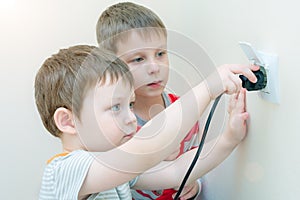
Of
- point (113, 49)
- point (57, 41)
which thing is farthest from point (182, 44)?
point (57, 41)

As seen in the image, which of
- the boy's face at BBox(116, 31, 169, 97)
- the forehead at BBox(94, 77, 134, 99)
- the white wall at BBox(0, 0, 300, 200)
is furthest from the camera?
the boy's face at BBox(116, 31, 169, 97)

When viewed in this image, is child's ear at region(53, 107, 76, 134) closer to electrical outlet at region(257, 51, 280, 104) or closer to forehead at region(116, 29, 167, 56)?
forehead at region(116, 29, 167, 56)

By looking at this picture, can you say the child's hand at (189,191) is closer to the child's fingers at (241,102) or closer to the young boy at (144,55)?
the young boy at (144,55)

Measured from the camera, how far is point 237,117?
0.72m

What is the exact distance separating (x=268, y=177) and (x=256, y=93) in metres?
0.14

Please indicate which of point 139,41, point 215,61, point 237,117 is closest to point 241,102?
point 237,117

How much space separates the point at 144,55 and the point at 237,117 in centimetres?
27

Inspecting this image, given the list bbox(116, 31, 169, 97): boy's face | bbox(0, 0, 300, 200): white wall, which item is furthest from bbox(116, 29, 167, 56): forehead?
bbox(0, 0, 300, 200): white wall

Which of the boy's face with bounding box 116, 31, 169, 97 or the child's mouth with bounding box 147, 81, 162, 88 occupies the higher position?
the boy's face with bounding box 116, 31, 169, 97

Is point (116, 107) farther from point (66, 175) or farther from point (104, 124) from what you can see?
point (66, 175)

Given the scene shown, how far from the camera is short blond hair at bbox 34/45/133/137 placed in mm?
682

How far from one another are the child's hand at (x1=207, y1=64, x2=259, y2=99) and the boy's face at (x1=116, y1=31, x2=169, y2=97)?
0.25 m
